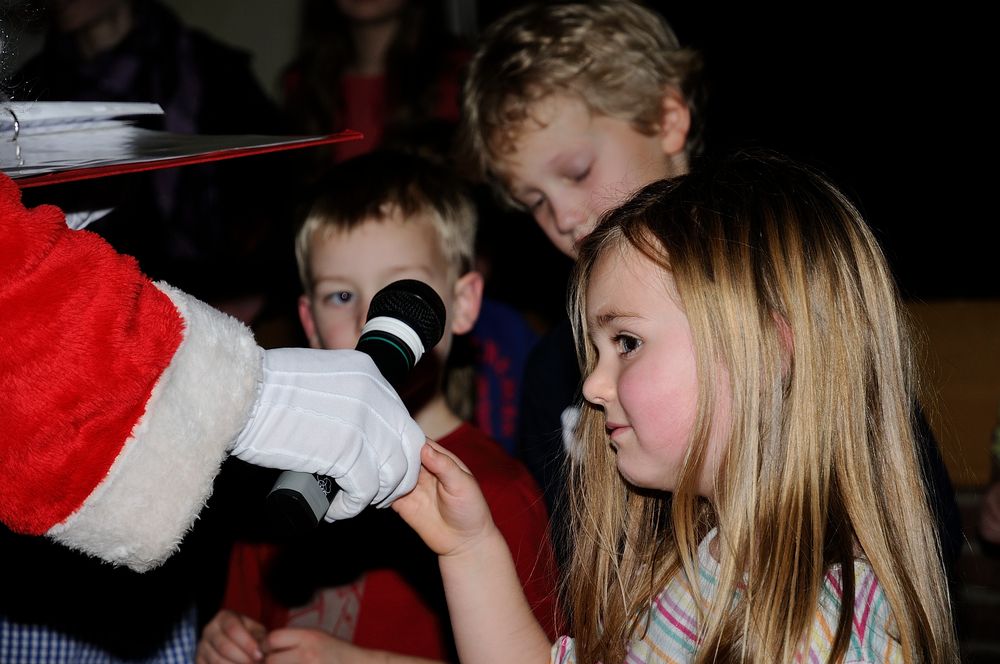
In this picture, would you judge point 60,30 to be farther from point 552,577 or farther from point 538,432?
point 552,577

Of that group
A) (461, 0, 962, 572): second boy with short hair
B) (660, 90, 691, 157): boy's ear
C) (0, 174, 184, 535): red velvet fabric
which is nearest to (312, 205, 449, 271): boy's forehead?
(461, 0, 962, 572): second boy with short hair

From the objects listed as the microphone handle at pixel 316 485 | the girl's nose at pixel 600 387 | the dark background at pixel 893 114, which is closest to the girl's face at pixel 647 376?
the girl's nose at pixel 600 387

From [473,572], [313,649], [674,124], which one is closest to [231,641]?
[313,649]

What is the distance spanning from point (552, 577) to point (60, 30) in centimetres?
177

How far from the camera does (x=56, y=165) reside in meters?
0.76

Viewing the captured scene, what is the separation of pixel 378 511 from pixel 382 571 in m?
0.10

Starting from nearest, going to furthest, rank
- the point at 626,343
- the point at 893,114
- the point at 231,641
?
the point at 626,343 → the point at 231,641 → the point at 893,114

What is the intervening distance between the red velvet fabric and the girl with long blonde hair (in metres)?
0.36

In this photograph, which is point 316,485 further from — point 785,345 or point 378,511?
point 378,511

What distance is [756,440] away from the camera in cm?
90

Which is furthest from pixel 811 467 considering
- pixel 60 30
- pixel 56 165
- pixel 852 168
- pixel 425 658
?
pixel 60 30

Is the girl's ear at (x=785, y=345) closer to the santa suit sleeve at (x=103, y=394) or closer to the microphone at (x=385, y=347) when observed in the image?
the microphone at (x=385, y=347)

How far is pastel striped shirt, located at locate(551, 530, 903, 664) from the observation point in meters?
0.85

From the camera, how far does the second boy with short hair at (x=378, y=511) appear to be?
127 centimetres
